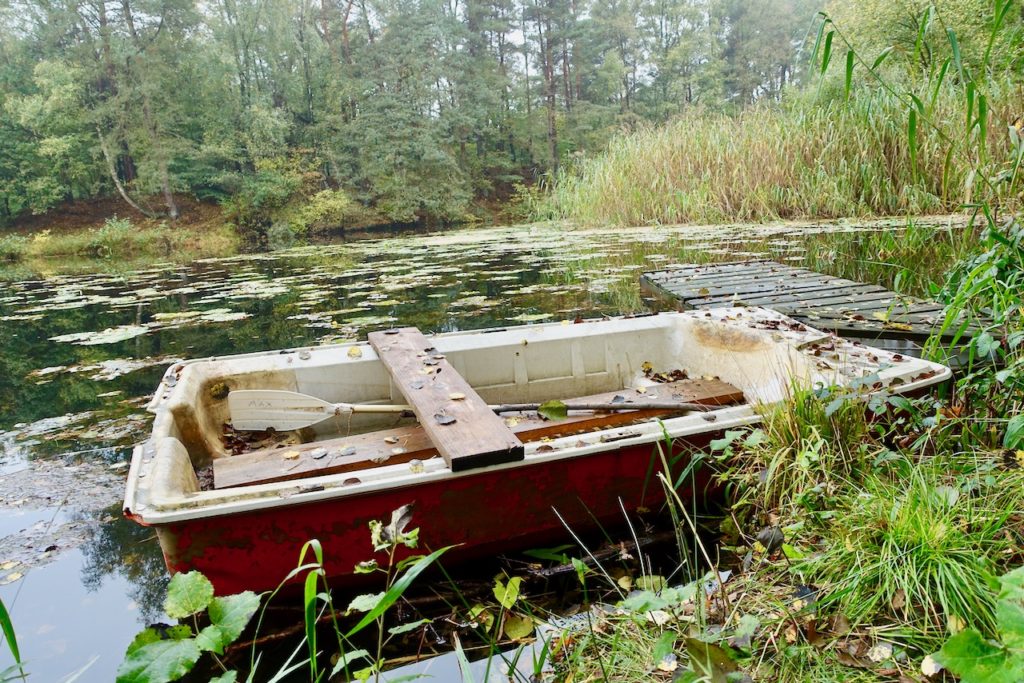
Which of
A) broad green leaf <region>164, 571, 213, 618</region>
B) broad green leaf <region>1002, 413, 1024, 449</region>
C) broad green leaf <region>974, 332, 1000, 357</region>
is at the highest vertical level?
broad green leaf <region>974, 332, 1000, 357</region>

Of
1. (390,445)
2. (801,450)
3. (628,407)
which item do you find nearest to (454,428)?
(390,445)

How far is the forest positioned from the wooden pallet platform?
11766mm

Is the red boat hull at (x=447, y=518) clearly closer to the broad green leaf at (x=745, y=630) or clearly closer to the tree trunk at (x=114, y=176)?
the broad green leaf at (x=745, y=630)

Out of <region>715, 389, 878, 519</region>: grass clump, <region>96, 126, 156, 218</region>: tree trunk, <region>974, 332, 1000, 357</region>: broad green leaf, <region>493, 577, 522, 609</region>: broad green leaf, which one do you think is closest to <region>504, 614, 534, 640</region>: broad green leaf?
<region>493, 577, 522, 609</region>: broad green leaf

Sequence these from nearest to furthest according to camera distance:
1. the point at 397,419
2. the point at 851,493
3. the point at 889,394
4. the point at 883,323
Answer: the point at 851,493
the point at 889,394
the point at 397,419
the point at 883,323

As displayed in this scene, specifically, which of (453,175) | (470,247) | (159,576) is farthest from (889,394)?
(453,175)

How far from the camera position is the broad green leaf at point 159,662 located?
81 centimetres

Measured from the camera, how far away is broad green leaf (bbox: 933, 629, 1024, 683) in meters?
0.85

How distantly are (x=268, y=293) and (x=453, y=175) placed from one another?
13.9 m

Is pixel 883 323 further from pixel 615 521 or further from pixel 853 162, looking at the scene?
pixel 853 162

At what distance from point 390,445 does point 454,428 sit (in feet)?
1.45

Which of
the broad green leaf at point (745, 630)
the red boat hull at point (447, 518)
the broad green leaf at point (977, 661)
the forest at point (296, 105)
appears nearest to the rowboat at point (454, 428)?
the red boat hull at point (447, 518)

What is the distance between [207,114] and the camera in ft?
59.8

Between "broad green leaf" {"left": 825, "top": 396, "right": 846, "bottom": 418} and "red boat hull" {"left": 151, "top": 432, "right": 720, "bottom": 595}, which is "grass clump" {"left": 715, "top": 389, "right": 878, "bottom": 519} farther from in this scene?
"red boat hull" {"left": 151, "top": 432, "right": 720, "bottom": 595}
